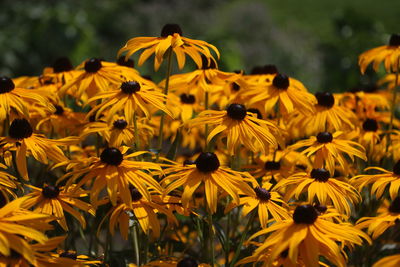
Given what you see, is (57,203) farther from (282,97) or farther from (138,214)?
(282,97)

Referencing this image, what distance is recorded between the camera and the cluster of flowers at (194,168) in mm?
1481

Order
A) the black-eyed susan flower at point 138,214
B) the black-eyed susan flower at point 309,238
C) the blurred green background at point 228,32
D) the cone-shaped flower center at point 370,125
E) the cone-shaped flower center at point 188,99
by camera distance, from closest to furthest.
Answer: the black-eyed susan flower at point 309,238, the black-eyed susan flower at point 138,214, the cone-shaped flower center at point 370,125, the cone-shaped flower center at point 188,99, the blurred green background at point 228,32

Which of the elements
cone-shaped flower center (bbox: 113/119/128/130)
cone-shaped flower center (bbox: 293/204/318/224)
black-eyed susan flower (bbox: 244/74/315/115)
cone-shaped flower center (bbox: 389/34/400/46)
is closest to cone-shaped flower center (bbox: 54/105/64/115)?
cone-shaped flower center (bbox: 113/119/128/130)

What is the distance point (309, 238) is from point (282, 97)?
0.85 metres

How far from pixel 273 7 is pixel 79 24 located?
8723mm

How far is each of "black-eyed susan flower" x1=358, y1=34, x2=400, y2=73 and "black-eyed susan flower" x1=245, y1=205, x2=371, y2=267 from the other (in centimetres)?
104

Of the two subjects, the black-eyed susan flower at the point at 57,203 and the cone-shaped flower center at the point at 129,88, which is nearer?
the black-eyed susan flower at the point at 57,203

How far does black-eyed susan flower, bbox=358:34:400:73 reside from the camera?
7.64ft

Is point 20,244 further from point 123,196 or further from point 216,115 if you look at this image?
point 216,115

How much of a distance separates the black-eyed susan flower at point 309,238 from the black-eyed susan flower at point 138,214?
1.16 feet

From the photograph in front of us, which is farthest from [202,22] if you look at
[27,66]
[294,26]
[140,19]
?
[27,66]

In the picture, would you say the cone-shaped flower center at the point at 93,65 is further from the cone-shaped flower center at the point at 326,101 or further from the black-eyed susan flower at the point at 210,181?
the cone-shaped flower center at the point at 326,101

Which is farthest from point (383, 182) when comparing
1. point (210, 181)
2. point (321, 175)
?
point (210, 181)

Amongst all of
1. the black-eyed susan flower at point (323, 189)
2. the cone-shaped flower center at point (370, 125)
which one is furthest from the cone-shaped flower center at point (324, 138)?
the cone-shaped flower center at point (370, 125)
